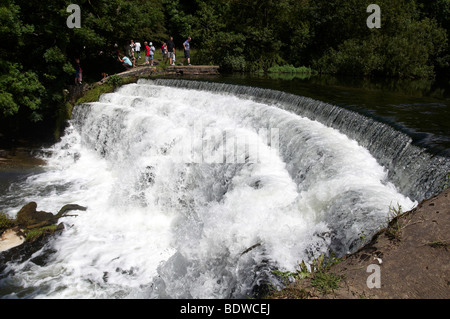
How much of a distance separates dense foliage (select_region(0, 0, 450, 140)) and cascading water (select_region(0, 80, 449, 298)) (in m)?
4.58

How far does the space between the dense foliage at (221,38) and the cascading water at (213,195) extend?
458cm

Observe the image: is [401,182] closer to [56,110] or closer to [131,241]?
[131,241]

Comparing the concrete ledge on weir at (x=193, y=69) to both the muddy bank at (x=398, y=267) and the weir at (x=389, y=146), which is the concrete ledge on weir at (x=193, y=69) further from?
the muddy bank at (x=398, y=267)

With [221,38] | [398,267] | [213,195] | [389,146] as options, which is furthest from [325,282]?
[221,38]

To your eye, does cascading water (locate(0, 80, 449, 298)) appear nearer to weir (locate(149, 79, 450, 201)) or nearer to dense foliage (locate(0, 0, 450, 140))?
weir (locate(149, 79, 450, 201))

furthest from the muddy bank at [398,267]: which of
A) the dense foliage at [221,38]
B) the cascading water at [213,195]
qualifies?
the dense foliage at [221,38]

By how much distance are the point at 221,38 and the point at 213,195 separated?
722 inches

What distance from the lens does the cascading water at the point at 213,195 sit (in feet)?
14.7

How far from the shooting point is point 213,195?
754 centimetres

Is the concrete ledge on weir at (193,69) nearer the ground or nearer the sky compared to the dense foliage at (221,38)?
nearer the ground

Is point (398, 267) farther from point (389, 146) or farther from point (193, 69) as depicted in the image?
point (193, 69)
